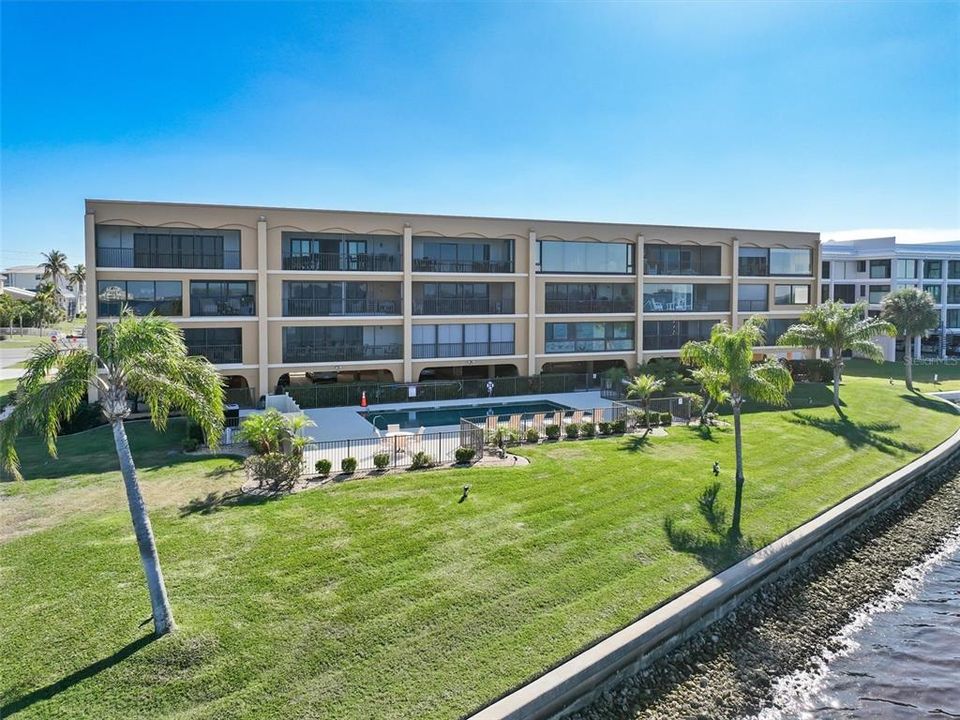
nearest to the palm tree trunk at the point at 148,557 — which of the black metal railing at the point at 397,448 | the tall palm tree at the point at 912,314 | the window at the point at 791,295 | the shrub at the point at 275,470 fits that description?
the shrub at the point at 275,470

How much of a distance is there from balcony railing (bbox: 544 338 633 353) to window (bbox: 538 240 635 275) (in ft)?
14.5

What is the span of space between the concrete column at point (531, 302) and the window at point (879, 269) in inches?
1816

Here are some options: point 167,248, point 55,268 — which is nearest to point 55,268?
point 55,268

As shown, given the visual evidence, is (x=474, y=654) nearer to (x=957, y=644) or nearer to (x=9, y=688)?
(x=9, y=688)

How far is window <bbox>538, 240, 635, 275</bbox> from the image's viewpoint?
39.6 m

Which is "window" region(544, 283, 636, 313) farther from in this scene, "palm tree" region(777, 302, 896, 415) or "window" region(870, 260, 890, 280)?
"window" region(870, 260, 890, 280)

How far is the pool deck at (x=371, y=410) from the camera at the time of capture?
27516mm

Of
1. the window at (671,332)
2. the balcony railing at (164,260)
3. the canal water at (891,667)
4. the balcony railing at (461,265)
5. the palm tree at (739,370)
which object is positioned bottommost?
the canal water at (891,667)

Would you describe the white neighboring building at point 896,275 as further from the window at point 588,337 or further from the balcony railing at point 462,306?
the balcony railing at point 462,306

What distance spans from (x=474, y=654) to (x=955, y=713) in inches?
393

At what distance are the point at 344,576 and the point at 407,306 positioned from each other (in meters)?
23.7

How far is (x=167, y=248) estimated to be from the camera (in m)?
32.3

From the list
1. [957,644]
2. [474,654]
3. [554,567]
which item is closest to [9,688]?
[474,654]

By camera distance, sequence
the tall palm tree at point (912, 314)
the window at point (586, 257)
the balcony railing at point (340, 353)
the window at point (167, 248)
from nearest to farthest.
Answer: the window at point (167, 248) → the balcony railing at point (340, 353) → the window at point (586, 257) → the tall palm tree at point (912, 314)
